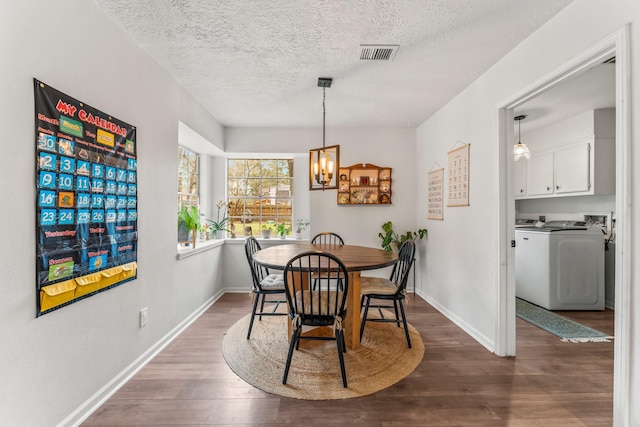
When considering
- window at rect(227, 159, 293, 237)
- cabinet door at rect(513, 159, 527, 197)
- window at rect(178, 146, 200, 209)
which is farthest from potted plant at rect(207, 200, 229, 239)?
cabinet door at rect(513, 159, 527, 197)

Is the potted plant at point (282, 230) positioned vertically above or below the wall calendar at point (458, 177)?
below

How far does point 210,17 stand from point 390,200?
10.7 ft

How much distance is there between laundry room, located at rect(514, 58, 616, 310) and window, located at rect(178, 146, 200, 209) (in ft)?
Result: 14.0

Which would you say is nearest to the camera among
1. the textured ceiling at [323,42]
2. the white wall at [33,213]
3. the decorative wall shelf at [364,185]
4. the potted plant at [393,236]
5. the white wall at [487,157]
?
the white wall at [33,213]

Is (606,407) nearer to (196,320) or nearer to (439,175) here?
(439,175)

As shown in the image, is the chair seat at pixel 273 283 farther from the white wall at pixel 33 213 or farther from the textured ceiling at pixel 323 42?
the textured ceiling at pixel 323 42

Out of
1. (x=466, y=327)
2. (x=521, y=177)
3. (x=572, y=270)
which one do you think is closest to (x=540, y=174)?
(x=521, y=177)

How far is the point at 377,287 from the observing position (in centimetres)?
278

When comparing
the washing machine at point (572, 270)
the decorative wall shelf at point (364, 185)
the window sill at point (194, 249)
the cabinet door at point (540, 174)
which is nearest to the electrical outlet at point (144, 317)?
the window sill at point (194, 249)

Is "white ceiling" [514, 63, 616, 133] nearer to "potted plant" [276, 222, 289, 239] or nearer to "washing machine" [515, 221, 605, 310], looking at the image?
"washing machine" [515, 221, 605, 310]

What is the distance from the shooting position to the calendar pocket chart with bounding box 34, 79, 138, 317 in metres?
1.47

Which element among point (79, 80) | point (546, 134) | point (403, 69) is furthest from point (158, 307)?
point (546, 134)

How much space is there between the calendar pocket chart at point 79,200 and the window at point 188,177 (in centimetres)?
174

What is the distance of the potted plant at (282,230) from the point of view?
181 inches
